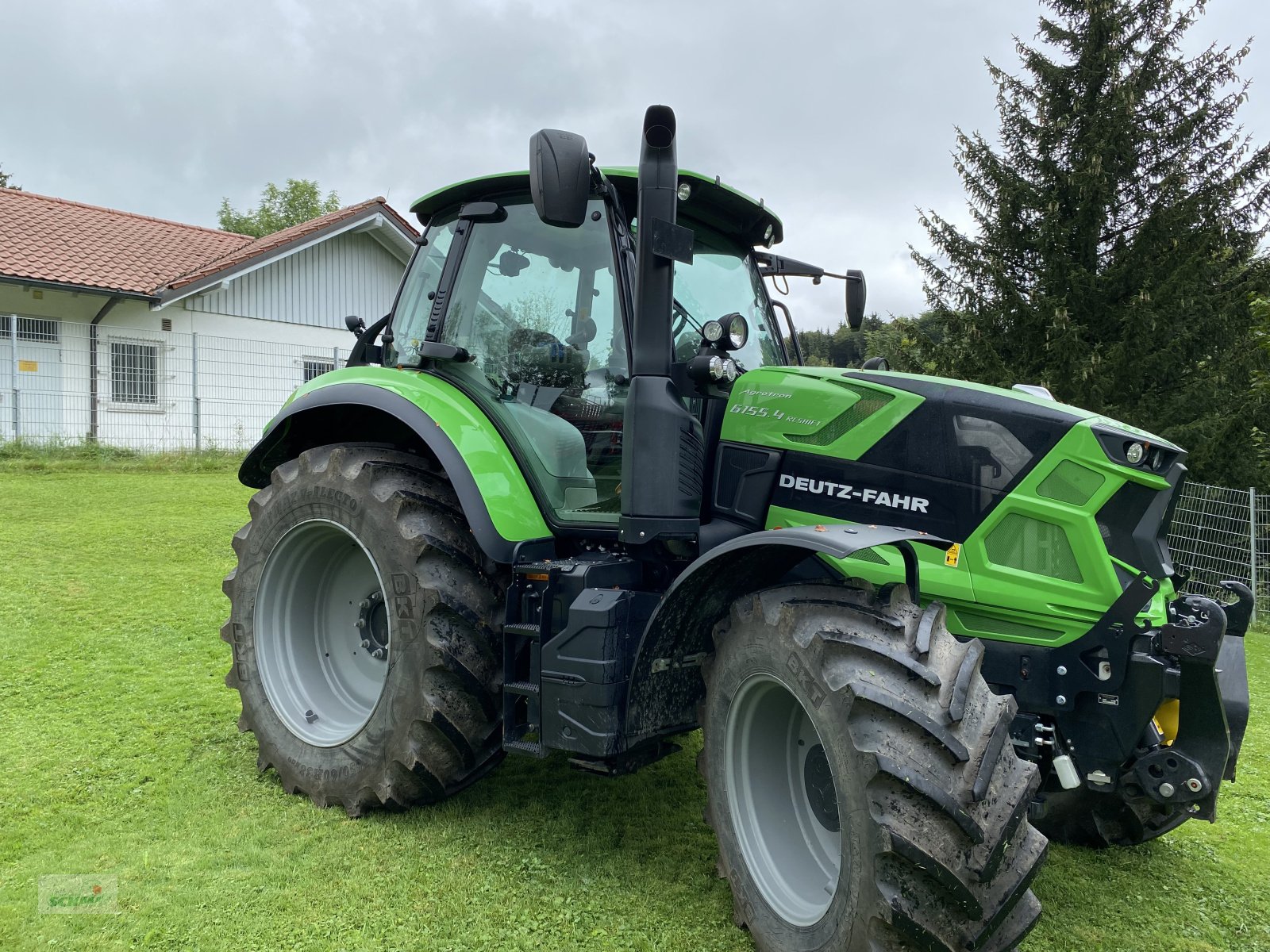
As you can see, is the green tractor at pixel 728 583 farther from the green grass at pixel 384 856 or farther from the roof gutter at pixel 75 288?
the roof gutter at pixel 75 288

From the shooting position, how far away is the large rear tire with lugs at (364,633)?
3.19 metres

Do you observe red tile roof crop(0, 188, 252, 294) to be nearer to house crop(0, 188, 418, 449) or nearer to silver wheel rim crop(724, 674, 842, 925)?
house crop(0, 188, 418, 449)

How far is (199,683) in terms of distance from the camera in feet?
15.4

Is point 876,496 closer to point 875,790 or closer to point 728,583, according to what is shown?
point 728,583

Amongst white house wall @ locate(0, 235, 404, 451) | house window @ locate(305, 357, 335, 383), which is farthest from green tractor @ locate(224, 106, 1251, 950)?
house window @ locate(305, 357, 335, 383)

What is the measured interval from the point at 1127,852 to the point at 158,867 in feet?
10.6

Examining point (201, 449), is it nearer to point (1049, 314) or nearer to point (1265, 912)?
point (1049, 314)

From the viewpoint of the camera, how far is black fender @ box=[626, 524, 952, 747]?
8.10 ft

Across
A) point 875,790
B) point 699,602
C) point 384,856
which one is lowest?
point 384,856

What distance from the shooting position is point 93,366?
14.5 metres

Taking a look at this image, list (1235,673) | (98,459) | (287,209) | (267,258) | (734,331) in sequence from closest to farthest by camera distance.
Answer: (1235,673), (734,331), (98,459), (267,258), (287,209)

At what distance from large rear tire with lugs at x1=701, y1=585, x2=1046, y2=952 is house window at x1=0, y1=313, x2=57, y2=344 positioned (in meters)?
14.5

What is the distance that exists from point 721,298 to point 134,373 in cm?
1396

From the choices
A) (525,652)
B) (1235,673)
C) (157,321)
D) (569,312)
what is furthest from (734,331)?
(157,321)
